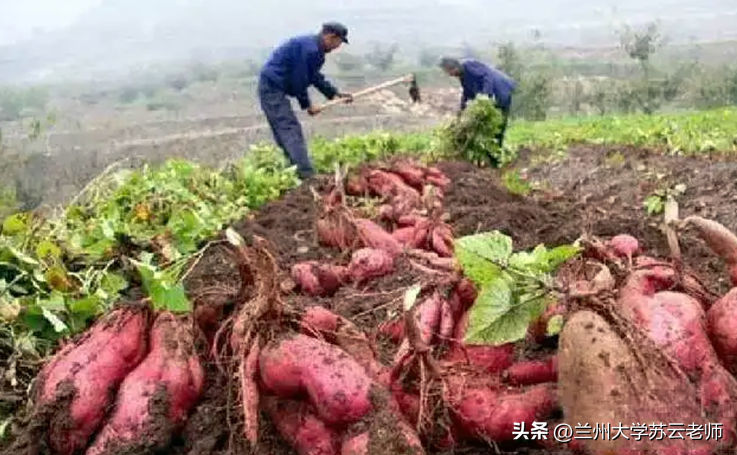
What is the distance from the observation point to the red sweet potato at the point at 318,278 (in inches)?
156

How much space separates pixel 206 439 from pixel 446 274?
0.94 m

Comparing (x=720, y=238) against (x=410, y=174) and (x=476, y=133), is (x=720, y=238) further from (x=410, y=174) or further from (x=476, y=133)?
(x=476, y=133)

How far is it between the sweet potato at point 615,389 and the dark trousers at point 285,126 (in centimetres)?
638

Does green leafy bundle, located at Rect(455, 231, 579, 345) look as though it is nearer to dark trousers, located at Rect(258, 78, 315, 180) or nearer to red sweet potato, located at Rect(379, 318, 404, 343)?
red sweet potato, located at Rect(379, 318, 404, 343)

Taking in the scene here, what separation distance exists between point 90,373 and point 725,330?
1727mm

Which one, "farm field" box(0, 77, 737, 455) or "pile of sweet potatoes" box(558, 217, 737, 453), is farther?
"farm field" box(0, 77, 737, 455)

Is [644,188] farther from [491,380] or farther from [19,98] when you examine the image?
[19,98]

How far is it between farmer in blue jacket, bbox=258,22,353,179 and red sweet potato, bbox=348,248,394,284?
4.74 m

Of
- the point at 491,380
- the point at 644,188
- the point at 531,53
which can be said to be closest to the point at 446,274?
the point at 491,380

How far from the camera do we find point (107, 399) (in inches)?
115

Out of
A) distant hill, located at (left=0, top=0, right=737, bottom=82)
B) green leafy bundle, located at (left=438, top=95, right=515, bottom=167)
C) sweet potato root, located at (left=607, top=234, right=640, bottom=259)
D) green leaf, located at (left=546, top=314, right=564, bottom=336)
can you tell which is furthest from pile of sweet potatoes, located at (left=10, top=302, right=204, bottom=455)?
distant hill, located at (left=0, top=0, right=737, bottom=82)

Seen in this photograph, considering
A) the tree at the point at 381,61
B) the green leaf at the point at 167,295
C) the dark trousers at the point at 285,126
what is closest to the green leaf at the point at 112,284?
the green leaf at the point at 167,295

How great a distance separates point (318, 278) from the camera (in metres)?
4.02

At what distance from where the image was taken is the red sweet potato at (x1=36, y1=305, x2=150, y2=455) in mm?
2842
